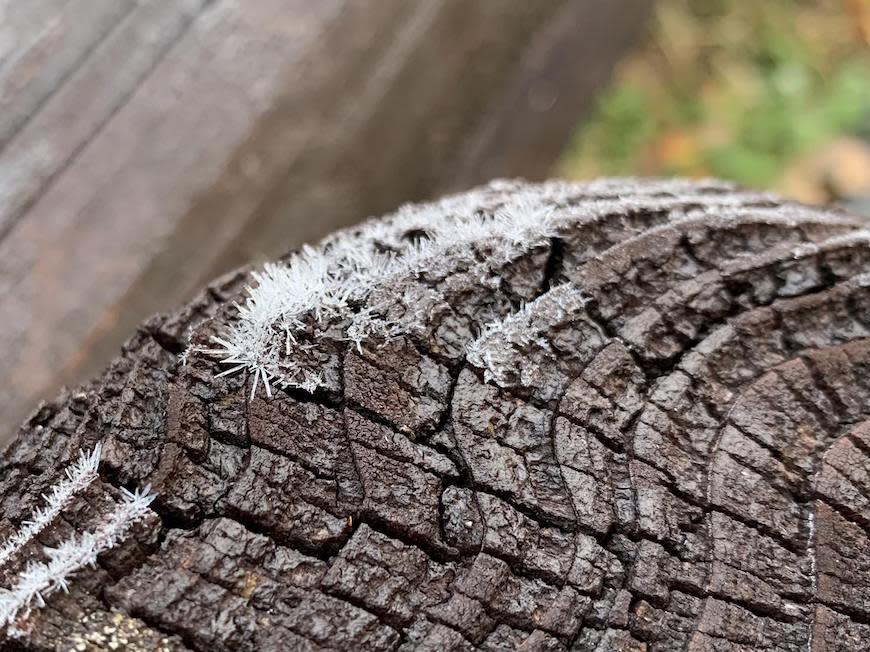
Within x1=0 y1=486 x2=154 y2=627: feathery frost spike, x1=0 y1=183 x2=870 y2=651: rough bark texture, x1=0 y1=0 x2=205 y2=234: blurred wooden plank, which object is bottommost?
x1=0 y1=486 x2=154 y2=627: feathery frost spike

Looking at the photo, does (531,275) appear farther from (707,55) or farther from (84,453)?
(707,55)

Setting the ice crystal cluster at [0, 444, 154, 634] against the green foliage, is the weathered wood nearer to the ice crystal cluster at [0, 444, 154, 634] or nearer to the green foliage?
the ice crystal cluster at [0, 444, 154, 634]

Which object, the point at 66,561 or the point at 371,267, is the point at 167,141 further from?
the point at 66,561

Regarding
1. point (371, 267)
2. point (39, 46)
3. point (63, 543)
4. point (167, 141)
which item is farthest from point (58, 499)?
point (39, 46)

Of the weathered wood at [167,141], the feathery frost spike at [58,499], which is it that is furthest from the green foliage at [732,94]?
the feathery frost spike at [58,499]

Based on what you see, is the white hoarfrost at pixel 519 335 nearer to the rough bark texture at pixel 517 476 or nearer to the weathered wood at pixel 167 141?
the rough bark texture at pixel 517 476

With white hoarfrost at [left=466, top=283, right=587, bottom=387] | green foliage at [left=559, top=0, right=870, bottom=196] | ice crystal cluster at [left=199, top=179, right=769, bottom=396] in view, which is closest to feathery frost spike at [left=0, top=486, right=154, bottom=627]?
ice crystal cluster at [left=199, top=179, right=769, bottom=396]
